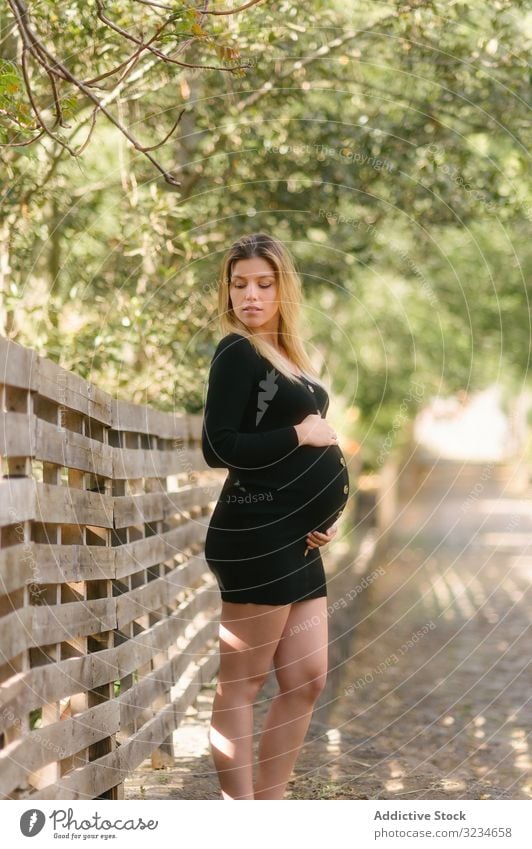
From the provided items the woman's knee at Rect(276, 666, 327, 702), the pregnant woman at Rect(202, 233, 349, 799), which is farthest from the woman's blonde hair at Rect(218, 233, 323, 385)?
the woman's knee at Rect(276, 666, 327, 702)

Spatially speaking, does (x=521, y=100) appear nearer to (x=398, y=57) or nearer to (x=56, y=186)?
(x=398, y=57)

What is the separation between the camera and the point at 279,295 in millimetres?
3506

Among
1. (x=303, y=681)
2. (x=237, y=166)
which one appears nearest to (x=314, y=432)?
(x=303, y=681)

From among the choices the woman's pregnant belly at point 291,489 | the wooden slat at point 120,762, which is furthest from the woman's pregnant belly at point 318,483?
the wooden slat at point 120,762

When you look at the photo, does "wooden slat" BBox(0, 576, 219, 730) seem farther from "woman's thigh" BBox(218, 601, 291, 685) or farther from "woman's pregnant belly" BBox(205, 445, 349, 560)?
"woman's pregnant belly" BBox(205, 445, 349, 560)

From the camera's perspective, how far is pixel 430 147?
7297 mm

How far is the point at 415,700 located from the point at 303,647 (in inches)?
147

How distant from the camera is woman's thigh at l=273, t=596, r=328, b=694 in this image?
3.32 m

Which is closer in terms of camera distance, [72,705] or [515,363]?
[72,705]

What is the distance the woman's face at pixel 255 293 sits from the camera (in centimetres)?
344

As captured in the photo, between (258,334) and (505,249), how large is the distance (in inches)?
431

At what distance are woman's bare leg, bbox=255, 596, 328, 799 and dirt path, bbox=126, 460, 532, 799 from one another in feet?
2.94

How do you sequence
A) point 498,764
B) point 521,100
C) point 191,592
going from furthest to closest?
point 521,100, point 191,592, point 498,764
